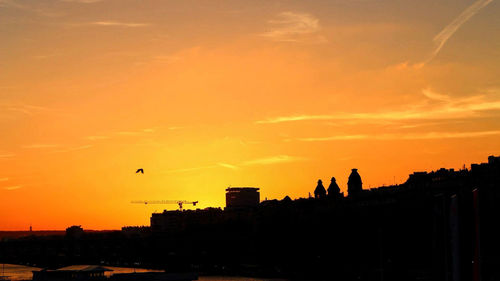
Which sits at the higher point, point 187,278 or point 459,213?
point 459,213

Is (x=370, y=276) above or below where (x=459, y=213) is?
below

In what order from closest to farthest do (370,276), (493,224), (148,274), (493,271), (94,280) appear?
1. (94,280)
2. (148,274)
3. (493,271)
4. (370,276)
5. (493,224)

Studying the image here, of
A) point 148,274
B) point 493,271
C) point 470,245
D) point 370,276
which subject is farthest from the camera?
point 370,276

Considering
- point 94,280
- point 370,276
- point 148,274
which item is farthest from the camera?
point 370,276

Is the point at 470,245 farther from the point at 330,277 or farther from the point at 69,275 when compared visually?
the point at 330,277

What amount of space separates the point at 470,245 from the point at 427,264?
14060cm

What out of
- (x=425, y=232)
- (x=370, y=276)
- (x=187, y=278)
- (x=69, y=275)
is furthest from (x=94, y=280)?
(x=425, y=232)

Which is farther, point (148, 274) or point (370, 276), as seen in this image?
point (370, 276)

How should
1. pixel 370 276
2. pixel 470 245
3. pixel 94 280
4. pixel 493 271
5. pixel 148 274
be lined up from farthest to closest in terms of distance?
pixel 370 276 → pixel 493 271 → pixel 148 274 → pixel 94 280 → pixel 470 245

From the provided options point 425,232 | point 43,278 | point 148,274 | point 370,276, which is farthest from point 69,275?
point 425,232

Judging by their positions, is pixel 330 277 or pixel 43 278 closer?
pixel 43 278

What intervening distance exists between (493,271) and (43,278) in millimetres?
83863

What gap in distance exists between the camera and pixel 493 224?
19162 cm

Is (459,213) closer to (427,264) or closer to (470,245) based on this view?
(470,245)
